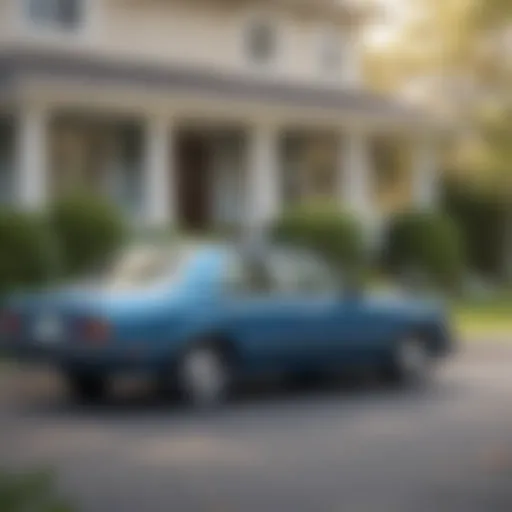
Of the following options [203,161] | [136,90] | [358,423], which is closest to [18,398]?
[358,423]

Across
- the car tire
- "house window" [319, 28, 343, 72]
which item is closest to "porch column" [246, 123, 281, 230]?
"house window" [319, 28, 343, 72]

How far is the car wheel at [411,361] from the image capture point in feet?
41.3

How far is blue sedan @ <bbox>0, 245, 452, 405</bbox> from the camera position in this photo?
10.5 m

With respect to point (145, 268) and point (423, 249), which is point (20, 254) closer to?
point (145, 268)

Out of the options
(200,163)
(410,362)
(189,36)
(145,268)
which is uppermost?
(189,36)

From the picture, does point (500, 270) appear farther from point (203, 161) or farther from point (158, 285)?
point (158, 285)

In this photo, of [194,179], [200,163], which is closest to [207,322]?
[194,179]

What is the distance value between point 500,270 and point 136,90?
33.4 feet

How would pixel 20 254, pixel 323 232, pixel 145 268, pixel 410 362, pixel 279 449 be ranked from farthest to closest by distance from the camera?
pixel 323 232, pixel 20 254, pixel 410 362, pixel 145 268, pixel 279 449

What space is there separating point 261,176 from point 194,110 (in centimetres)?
244

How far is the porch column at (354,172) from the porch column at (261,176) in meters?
1.67

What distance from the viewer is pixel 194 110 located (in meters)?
21.9

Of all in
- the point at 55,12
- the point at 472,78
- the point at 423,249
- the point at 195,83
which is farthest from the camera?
the point at 472,78

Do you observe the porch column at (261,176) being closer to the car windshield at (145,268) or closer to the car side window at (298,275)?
the car side window at (298,275)
